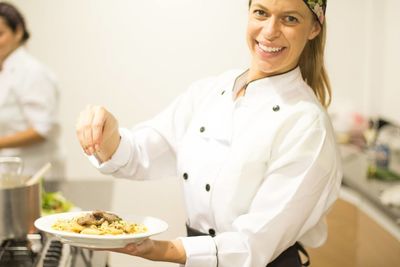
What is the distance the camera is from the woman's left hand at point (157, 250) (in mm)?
1442

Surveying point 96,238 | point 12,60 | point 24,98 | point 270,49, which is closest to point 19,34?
point 12,60

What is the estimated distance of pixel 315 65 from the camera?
1.66 m

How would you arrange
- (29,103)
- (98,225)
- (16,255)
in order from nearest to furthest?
(98,225)
(16,255)
(29,103)

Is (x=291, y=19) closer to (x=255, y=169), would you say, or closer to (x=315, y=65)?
(x=315, y=65)

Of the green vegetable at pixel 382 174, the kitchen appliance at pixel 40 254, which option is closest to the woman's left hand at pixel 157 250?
the kitchen appliance at pixel 40 254

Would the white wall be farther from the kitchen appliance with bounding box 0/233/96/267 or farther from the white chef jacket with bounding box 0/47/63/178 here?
the kitchen appliance with bounding box 0/233/96/267

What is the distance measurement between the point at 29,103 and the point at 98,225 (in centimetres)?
153

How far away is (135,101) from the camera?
9.68ft

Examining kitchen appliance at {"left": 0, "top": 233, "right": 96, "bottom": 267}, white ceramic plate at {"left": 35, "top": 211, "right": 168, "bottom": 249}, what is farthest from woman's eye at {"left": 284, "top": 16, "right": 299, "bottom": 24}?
kitchen appliance at {"left": 0, "top": 233, "right": 96, "bottom": 267}

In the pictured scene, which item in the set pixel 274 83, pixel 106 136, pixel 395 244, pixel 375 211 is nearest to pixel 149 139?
pixel 106 136

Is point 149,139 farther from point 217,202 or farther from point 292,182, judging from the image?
point 292,182

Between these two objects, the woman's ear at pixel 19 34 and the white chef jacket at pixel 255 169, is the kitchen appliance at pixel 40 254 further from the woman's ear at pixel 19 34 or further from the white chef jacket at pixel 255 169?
the woman's ear at pixel 19 34

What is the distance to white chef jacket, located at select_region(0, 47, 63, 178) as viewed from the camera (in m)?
2.89

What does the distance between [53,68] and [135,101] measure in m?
0.38
